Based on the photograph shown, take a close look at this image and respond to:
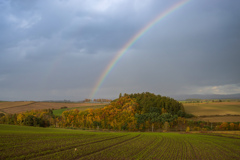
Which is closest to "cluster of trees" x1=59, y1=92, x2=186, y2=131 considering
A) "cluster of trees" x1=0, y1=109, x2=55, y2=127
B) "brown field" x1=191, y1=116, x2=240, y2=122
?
"cluster of trees" x1=0, y1=109, x2=55, y2=127

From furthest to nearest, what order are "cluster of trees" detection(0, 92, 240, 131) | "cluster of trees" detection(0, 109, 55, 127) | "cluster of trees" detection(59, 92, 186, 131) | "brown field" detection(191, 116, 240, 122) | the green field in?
"cluster of trees" detection(59, 92, 186, 131)
"cluster of trees" detection(0, 92, 240, 131)
"cluster of trees" detection(0, 109, 55, 127)
"brown field" detection(191, 116, 240, 122)
the green field

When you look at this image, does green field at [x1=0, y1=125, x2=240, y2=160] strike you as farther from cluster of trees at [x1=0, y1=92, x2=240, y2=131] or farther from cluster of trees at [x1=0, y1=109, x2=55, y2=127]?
cluster of trees at [x1=0, y1=92, x2=240, y2=131]

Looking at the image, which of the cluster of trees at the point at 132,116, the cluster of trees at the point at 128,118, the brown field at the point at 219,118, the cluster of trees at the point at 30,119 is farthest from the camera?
the cluster of trees at the point at 132,116

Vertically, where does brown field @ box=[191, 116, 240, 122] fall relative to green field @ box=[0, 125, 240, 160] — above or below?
below

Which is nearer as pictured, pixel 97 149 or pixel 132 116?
pixel 97 149

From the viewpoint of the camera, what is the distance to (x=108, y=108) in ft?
478

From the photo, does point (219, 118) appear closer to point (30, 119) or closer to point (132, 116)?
point (132, 116)

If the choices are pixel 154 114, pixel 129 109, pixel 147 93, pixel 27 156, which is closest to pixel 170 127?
pixel 154 114

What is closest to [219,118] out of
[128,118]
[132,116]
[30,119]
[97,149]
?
[132,116]

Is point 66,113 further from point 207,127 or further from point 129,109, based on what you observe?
point 207,127

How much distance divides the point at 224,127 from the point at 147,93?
283 feet

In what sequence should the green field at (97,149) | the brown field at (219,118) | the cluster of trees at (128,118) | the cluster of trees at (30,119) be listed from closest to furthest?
A: the green field at (97,149)
the brown field at (219,118)
the cluster of trees at (30,119)
the cluster of trees at (128,118)

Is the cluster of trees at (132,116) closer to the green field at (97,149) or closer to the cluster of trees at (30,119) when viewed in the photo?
the cluster of trees at (30,119)

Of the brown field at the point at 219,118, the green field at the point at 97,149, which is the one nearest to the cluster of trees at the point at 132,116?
the brown field at the point at 219,118
